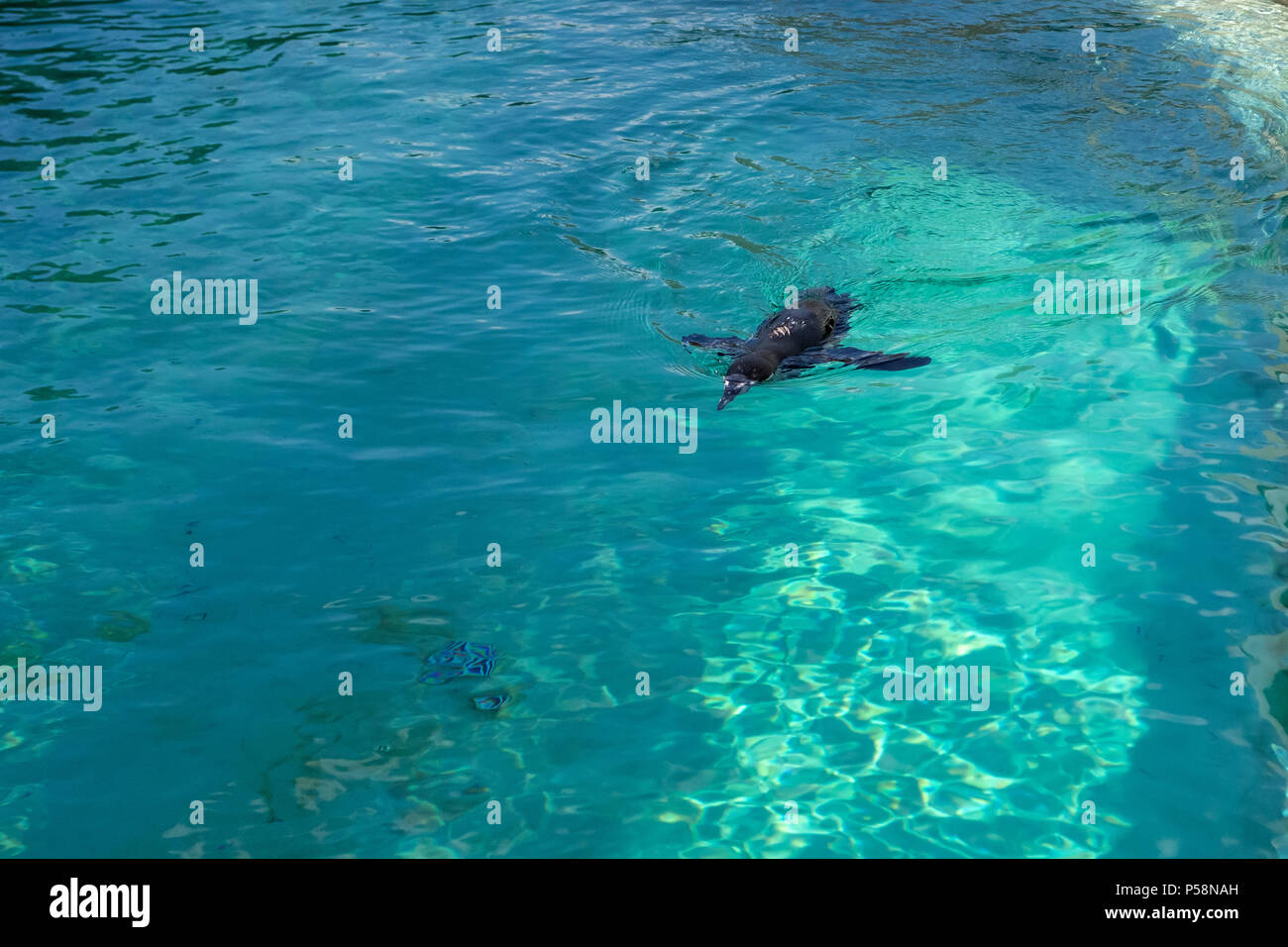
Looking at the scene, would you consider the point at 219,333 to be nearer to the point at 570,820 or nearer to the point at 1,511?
the point at 1,511

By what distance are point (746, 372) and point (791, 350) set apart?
1.48 feet

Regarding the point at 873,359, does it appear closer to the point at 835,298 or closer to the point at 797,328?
the point at 797,328

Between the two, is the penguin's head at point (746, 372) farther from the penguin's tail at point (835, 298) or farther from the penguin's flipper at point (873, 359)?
the penguin's tail at point (835, 298)

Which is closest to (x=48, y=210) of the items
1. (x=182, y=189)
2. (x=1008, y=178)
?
(x=182, y=189)

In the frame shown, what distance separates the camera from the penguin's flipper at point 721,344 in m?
7.40

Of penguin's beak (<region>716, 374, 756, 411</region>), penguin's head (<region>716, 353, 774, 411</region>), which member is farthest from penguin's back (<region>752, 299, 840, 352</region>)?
penguin's beak (<region>716, 374, 756, 411</region>)

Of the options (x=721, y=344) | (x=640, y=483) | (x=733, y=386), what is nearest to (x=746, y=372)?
(x=733, y=386)

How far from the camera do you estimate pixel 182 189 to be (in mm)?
10047

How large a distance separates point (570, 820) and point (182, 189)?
7.88m

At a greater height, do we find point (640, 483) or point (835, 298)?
point (835, 298)

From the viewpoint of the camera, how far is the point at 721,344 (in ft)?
24.5

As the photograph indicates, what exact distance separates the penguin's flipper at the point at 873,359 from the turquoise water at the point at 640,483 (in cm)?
21

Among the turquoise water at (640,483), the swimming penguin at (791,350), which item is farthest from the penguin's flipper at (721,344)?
the turquoise water at (640,483)
